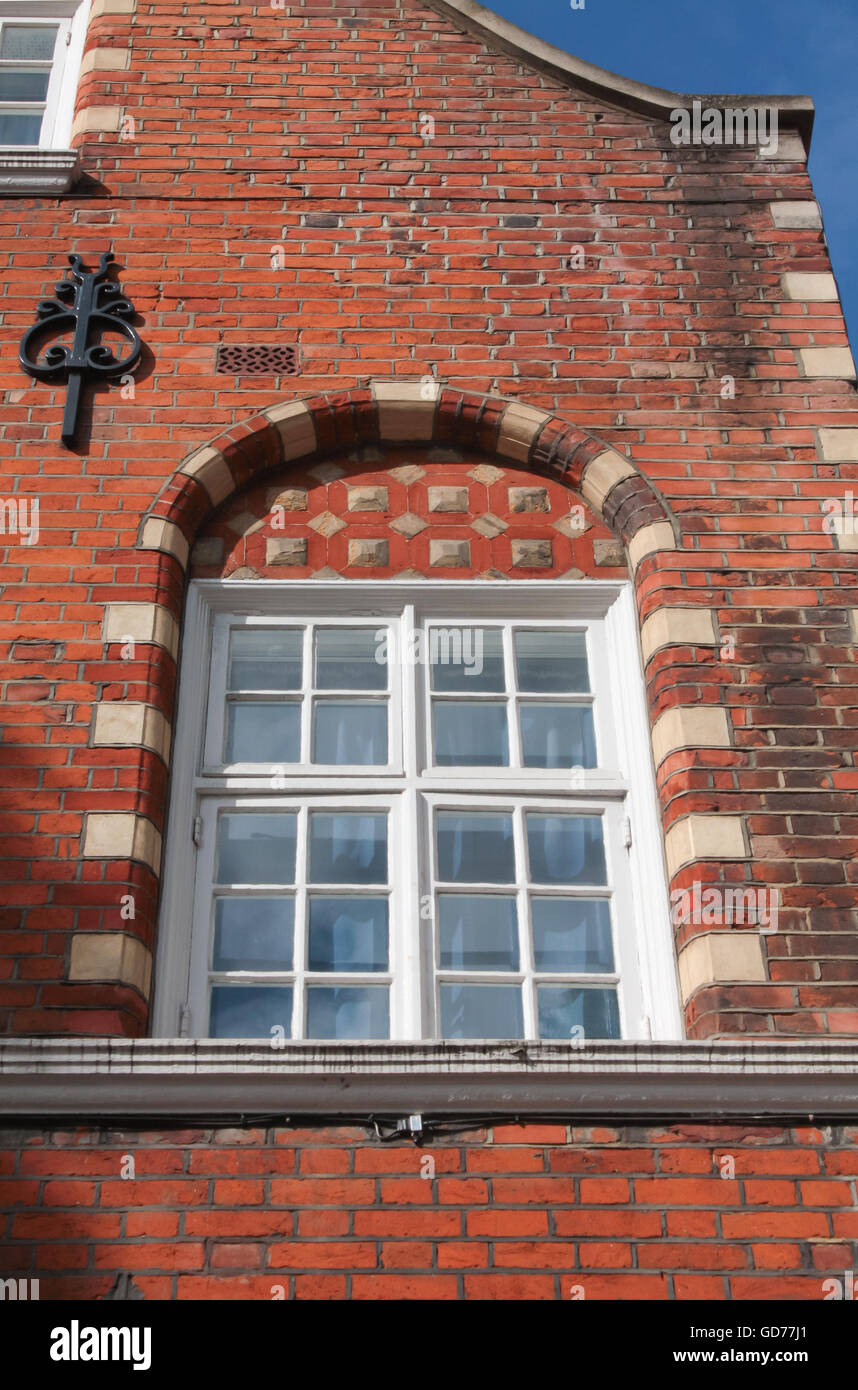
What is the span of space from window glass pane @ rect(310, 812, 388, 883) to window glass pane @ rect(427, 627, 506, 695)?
671mm

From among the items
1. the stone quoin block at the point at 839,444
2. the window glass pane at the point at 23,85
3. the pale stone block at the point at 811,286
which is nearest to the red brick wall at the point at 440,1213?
the stone quoin block at the point at 839,444

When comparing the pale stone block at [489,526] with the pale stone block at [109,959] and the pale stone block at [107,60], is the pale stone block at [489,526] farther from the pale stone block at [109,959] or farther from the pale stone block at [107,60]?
the pale stone block at [107,60]

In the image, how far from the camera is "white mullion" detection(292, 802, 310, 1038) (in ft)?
17.6

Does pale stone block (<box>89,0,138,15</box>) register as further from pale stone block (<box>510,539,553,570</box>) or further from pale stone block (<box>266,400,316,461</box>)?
pale stone block (<box>510,539,553,570</box>)

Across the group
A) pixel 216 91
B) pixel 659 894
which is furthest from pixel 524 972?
pixel 216 91

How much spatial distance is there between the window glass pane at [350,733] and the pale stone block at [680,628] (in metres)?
1.06

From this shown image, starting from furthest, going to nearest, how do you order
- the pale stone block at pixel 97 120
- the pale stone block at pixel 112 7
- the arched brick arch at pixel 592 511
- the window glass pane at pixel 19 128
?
the pale stone block at pixel 112 7 < the window glass pane at pixel 19 128 < the pale stone block at pixel 97 120 < the arched brick arch at pixel 592 511

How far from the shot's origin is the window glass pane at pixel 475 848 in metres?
5.70

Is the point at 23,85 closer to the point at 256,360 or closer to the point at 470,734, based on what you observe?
the point at 256,360

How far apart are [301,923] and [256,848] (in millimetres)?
369

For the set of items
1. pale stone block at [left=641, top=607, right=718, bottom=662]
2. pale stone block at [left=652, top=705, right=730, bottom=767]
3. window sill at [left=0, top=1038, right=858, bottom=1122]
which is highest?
pale stone block at [left=641, top=607, right=718, bottom=662]

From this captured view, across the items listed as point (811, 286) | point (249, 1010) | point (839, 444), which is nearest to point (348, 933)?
point (249, 1010)

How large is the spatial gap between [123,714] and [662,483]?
2.35 metres

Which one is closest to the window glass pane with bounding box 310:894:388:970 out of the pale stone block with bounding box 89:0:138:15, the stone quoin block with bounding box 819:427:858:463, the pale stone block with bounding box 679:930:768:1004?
the pale stone block with bounding box 679:930:768:1004
